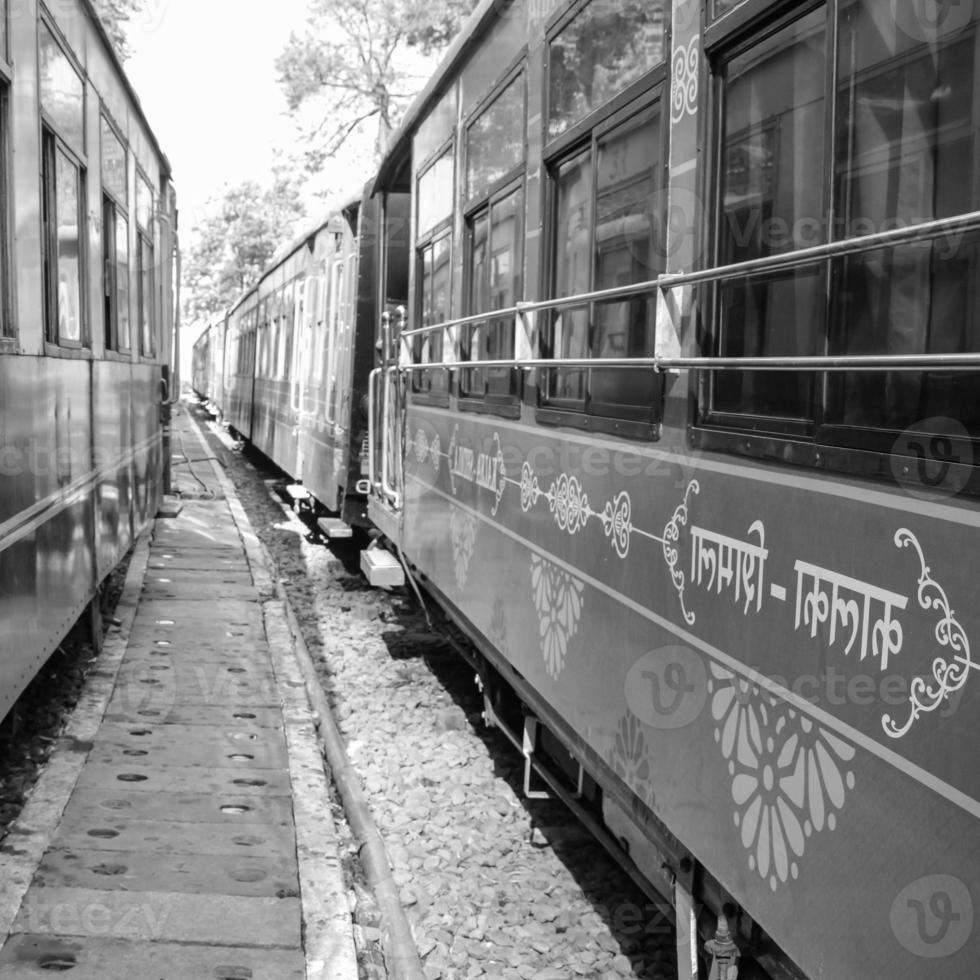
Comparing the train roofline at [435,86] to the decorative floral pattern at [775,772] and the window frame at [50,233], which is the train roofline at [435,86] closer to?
the window frame at [50,233]

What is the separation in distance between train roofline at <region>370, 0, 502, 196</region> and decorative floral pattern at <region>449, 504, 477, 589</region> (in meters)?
2.06

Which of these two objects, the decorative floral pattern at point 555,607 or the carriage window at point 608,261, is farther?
the decorative floral pattern at point 555,607

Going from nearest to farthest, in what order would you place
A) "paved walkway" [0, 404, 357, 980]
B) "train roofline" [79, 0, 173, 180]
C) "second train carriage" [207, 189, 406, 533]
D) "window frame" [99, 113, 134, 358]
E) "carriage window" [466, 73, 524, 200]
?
"paved walkway" [0, 404, 357, 980] → "carriage window" [466, 73, 524, 200] → "train roofline" [79, 0, 173, 180] → "window frame" [99, 113, 134, 358] → "second train carriage" [207, 189, 406, 533]

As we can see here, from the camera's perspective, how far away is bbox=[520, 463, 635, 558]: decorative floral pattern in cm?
346

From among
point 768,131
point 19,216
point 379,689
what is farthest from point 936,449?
point 379,689

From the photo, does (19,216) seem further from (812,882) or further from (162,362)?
(162,362)

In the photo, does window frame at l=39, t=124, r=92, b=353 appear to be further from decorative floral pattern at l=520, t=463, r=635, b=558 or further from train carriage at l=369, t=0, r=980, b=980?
decorative floral pattern at l=520, t=463, r=635, b=558

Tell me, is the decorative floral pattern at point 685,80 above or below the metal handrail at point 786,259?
above

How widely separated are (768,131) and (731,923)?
173 centimetres

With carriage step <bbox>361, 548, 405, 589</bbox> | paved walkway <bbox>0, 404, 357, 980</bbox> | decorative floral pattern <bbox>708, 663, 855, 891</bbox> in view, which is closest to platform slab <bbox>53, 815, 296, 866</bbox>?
paved walkway <bbox>0, 404, 357, 980</bbox>

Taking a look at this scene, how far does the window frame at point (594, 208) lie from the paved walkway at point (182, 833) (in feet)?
5.51

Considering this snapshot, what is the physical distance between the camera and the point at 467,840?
495 centimetres

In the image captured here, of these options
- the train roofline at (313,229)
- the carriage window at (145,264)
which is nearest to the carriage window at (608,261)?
the carriage window at (145,264)

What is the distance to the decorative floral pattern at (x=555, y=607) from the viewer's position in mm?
3957
